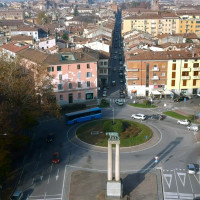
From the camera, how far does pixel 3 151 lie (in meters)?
32.0

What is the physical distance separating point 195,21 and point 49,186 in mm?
92808

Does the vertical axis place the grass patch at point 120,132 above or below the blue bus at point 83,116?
below

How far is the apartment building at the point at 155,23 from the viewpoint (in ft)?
378

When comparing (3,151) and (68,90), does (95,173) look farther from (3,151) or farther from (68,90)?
(68,90)

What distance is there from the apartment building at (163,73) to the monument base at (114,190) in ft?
101

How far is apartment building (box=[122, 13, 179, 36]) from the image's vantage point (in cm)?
11519

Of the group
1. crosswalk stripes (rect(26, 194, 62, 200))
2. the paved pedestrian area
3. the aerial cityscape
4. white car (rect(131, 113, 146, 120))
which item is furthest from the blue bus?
crosswalk stripes (rect(26, 194, 62, 200))

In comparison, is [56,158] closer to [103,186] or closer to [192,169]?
[103,186]

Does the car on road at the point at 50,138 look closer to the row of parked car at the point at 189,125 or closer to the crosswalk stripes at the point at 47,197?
the crosswalk stripes at the point at 47,197

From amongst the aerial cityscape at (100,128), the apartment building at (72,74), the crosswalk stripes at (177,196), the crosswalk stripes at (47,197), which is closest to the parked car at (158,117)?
the aerial cityscape at (100,128)

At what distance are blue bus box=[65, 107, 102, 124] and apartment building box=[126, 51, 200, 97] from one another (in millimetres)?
12098

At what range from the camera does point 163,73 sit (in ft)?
198

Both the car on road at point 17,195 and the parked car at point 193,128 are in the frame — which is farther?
the parked car at point 193,128

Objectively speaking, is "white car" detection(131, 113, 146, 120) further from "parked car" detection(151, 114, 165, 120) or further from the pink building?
the pink building
